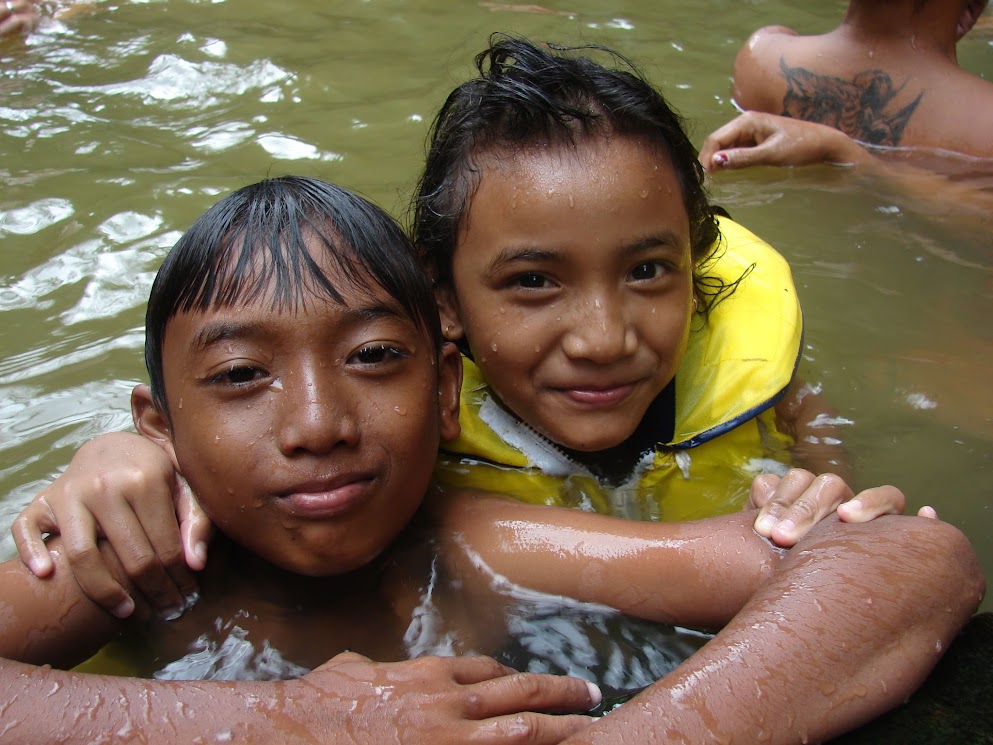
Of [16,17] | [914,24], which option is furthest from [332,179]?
[914,24]

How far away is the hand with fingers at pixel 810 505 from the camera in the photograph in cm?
210

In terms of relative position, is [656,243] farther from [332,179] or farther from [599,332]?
[332,179]

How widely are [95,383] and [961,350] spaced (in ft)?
9.68

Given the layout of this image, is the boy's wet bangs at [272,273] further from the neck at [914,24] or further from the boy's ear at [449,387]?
the neck at [914,24]

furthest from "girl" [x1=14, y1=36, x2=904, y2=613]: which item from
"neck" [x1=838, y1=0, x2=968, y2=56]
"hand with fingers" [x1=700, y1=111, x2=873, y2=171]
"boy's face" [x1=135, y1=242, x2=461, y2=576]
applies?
"neck" [x1=838, y1=0, x2=968, y2=56]

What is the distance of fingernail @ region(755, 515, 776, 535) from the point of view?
2.15m

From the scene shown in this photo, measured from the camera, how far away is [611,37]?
6.12m

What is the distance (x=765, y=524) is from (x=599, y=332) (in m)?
0.60

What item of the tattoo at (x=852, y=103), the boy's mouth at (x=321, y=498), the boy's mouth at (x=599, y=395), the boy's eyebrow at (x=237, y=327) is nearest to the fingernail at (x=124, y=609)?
the boy's mouth at (x=321, y=498)

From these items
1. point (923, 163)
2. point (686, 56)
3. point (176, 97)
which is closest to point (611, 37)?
A: point (686, 56)

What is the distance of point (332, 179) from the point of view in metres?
4.64

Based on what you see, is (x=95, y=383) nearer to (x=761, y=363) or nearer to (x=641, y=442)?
(x=641, y=442)

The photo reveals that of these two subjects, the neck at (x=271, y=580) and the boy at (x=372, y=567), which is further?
the neck at (x=271, y=580)

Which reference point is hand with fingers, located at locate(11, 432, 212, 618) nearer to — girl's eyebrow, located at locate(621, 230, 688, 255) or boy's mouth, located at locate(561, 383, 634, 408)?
boy's mouth, located at locate(561, 383, 634, 408)
